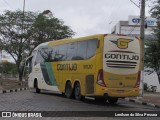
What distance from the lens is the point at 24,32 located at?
63.7 metres

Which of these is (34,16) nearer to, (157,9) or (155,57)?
(155,57)

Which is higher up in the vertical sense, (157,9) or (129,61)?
(157,9)

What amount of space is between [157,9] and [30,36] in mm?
35749

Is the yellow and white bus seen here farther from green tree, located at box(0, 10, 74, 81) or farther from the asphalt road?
green tree, located at box(0, 10, 74, 81)

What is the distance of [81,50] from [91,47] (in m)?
1.37

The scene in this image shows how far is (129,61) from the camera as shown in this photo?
22.5 metres

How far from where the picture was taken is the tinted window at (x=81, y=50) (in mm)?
23859

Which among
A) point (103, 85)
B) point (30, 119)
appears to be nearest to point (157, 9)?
point (103, 85)

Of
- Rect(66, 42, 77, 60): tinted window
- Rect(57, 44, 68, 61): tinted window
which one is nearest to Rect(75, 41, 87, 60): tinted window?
Rect(66, 42, 77, 60): tinted window

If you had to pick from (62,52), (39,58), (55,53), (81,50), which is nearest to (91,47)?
(81,50)

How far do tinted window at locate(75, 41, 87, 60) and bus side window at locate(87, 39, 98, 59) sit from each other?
1.76ft

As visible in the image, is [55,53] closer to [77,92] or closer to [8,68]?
[77,92]

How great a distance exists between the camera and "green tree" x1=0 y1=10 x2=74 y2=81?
63188 mm

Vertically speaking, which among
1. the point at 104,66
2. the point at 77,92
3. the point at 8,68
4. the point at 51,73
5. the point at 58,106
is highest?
the point at 8,68
